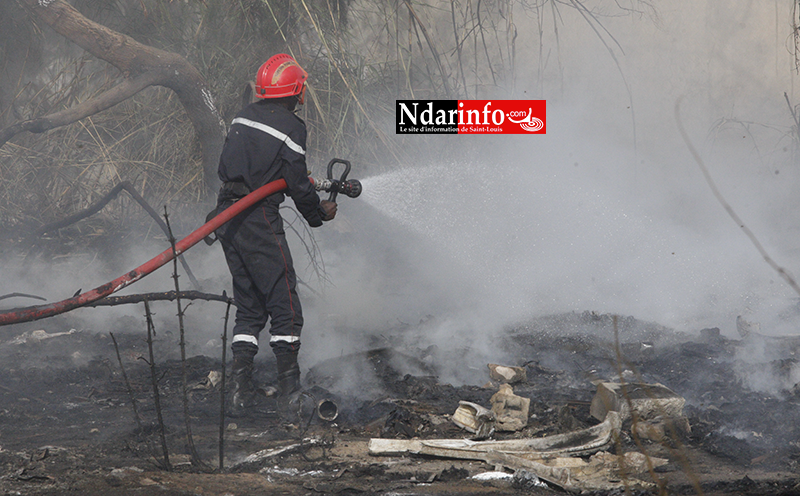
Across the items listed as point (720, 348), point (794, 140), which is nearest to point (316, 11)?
point (720, 348)

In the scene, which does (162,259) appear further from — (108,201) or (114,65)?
(114,65)

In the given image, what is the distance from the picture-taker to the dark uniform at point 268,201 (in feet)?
12.9

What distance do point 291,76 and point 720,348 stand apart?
12.6 feet

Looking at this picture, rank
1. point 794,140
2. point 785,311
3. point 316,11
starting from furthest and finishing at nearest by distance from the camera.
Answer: point 794,140 < point 316,11 < point 785,311

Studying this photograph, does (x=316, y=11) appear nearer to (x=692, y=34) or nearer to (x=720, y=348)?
(x=720, y=348)

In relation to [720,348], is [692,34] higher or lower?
higher

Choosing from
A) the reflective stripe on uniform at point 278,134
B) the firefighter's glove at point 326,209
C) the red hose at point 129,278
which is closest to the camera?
the red hose at point 129,278

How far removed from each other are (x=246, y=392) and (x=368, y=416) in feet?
2.80

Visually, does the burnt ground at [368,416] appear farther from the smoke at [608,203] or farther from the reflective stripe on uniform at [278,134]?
the reflective stripe on uniform at [278,134]

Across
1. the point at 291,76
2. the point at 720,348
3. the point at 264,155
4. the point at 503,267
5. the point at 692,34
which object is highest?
the point at 692,34

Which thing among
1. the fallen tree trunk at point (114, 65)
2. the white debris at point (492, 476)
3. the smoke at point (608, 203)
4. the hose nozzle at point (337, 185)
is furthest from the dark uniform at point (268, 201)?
the fallen tree trunk at point (114, 65)

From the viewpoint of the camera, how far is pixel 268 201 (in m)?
4.04

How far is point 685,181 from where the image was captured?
911cm

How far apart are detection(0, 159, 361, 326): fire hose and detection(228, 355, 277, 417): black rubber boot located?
3.01ft
